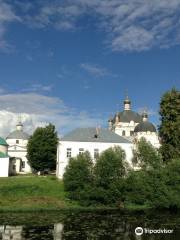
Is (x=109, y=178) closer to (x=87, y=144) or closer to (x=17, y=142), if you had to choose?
(x=87, y=144)

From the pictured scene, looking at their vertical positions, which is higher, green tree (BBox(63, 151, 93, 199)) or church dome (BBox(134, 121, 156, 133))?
church dome (BBox(134, 121, 156, 133))

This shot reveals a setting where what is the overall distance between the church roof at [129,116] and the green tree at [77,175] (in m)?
34.0

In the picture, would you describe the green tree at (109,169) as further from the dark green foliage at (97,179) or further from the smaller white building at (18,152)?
the smaller white building at (18,152)

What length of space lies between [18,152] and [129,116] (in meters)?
23.0

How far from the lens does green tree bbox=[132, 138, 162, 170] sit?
4862 cm

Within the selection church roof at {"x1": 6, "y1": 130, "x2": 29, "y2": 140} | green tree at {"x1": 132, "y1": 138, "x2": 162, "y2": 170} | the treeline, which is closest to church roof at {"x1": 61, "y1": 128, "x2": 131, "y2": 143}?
green tree at {"x1": 132, "y1": 138, "x2": 162, "y2": 170}

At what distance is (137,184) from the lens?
1770 inches

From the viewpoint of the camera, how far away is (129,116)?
80.3 meters

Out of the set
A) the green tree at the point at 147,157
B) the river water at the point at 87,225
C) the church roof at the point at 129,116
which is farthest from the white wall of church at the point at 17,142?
the river water at the point at 87,225

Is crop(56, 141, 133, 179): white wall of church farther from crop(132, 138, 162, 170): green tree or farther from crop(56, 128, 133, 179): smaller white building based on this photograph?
crop(132, 138, 162, 170): green tree

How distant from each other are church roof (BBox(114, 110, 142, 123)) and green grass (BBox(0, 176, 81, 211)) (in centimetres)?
3269

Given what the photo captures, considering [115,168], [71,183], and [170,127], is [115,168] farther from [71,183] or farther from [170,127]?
[170,127]

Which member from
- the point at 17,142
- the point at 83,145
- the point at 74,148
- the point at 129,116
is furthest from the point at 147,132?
the point at 17,142

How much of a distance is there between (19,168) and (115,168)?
28.0 metres
